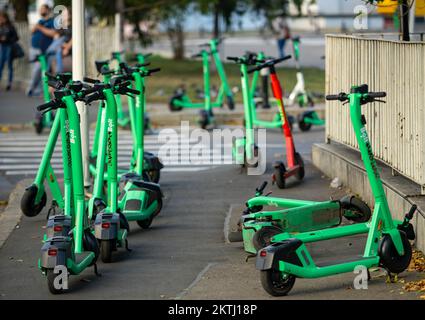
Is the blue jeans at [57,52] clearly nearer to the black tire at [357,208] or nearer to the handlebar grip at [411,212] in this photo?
the black tire at [357,208]

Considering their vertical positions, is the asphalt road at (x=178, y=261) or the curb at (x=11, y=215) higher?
the asphalt road at (x=178, y=261)

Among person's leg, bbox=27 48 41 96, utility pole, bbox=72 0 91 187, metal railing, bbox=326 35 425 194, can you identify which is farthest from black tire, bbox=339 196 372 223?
person's leg, bbox=27 48 41 96

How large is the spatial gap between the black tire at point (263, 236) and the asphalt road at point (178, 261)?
19cm

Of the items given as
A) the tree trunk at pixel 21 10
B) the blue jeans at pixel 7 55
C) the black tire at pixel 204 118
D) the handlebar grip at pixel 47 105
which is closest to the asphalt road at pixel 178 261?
the handlebar grip at pixel 47 105

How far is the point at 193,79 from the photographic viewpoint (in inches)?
1209

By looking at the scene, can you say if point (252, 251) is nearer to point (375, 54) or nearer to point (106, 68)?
point (375, 54)

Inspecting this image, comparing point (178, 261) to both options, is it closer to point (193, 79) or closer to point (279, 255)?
point (279, 255)

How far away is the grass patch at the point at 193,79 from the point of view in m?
26.8

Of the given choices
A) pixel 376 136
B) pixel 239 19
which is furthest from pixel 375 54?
pixel 239 19

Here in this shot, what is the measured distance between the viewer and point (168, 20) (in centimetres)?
3762

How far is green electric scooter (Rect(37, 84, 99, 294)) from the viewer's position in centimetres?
866

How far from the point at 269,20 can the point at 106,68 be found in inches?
889

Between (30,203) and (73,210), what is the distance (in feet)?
8.08

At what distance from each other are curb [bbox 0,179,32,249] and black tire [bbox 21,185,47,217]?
16cm
